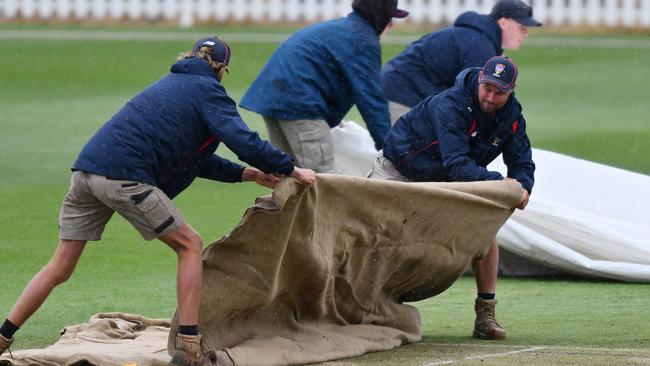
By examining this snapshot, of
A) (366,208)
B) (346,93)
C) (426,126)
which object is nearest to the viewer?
(366,208)

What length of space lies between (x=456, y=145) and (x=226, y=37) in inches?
746

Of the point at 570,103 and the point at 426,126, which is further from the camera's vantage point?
the point at 570,103

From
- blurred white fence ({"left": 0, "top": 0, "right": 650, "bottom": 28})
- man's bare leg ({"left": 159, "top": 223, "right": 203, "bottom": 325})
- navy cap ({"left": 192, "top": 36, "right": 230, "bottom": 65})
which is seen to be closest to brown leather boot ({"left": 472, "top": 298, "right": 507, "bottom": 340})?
man's bare leg ({"left": 159, "top": 223, "right": 203, "bottom": 325})

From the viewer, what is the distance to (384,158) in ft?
28.8

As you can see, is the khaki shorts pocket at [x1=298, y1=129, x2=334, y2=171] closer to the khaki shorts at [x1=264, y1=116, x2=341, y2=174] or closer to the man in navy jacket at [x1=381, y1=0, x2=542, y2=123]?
the khaki shorts at [x1=264, y1=116, x2=341, y2=174]

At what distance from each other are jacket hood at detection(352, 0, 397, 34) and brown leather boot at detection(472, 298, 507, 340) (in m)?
3.00

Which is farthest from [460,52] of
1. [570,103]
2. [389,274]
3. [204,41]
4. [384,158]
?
[570,103]

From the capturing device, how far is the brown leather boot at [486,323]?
8336mm

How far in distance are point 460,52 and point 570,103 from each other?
1192 cm

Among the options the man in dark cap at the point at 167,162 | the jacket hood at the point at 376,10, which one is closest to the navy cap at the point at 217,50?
the man in dark cap at the point at 167,162

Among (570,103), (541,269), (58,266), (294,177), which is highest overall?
(294,177)

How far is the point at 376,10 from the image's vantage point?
425 inches

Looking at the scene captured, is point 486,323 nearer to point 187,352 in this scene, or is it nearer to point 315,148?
point 187,352

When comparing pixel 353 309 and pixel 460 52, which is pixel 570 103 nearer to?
pixel 460 52
